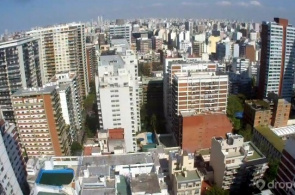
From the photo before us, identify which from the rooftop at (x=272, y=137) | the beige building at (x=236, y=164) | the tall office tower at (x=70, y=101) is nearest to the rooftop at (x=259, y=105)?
the rooftop at (x=272, y=137)

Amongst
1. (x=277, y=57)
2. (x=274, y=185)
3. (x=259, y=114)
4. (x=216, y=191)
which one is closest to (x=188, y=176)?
(x=216, y=191)

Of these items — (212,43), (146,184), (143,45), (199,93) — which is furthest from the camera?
(212,43)

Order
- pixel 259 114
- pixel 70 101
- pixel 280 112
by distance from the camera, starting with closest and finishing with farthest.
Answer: pixel 70 101 → pixel 259 114 → pixel 280 112

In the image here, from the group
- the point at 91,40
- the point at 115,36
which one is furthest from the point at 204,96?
the point at 91,40

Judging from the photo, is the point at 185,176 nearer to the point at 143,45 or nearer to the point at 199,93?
the point at 199,93

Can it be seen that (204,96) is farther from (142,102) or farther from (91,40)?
(91,40)

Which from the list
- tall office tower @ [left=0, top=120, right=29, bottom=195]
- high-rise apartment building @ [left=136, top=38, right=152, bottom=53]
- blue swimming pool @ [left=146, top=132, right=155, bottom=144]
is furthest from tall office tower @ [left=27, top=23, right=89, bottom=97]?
high-rise apartment building @ [left=136, top=38, right=152, bottom=53]
